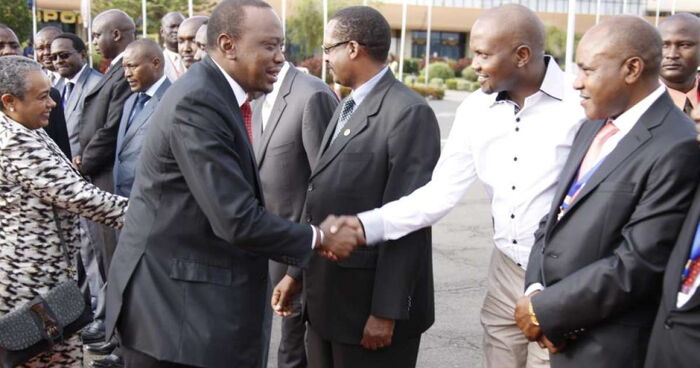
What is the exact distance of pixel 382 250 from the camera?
3.75 metres

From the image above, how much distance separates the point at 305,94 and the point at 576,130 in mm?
1764

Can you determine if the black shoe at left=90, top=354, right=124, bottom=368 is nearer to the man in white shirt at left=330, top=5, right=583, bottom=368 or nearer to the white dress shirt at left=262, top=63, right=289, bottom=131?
the white dress shirt at left=262, top=63, right=289, bottom=131

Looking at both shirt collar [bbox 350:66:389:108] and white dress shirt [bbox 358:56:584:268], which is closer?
white dress shirt [bbox 358:56:584:268]

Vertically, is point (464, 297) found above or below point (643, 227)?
below

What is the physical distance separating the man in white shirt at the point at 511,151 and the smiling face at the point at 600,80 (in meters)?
0.56

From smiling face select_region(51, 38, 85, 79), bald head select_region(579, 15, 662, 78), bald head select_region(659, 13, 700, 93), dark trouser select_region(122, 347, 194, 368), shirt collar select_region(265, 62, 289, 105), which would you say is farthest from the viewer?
smiling face select_region(51, 38, 85, 79)

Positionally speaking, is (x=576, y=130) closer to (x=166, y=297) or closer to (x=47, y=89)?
(x=166, y=297)

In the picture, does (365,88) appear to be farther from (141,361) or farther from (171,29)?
(171,29)

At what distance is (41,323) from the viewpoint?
3891mm

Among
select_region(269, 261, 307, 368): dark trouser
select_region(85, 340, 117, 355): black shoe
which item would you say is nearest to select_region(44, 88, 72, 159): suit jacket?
select_region(85, 340, 117, 355): black shoe

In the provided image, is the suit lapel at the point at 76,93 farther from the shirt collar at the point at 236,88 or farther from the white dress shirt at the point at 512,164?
the white dress shirt at the point at 512,164

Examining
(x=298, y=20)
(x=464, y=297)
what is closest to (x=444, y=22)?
(x=298, y=20)

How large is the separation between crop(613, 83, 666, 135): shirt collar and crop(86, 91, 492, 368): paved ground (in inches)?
115

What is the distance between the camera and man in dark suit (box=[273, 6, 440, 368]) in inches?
145
